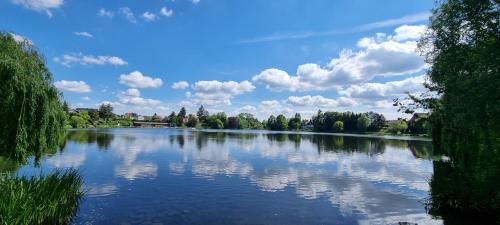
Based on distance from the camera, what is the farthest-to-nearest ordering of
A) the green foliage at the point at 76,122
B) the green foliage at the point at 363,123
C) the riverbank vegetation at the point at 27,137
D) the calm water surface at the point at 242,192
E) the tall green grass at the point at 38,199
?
the green foliage at the point at 363,123
the green foliage at the point at 76,122
the calm water surface at the point at 242,192
the riverbank vegetation at the point at 27,137
the tall green grass at the point at 38,199

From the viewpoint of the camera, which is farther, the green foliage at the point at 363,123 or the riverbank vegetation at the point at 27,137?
the green foliage at the point at 363,123

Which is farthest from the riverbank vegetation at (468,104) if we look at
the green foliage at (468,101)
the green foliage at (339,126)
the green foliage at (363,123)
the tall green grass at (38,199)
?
the green foliage at (339,126)

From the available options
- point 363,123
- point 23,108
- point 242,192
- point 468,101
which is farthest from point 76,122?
point 468,101

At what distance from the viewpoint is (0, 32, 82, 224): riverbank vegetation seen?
1334 centimetres

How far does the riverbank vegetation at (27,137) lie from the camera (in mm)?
13344

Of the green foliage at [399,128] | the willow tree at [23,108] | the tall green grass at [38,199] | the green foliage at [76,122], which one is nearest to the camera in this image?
the tall green grass at [38,199]

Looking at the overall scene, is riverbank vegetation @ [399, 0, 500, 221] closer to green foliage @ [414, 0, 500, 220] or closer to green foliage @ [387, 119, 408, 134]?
green foliage @ [414, 0, 500, 220]

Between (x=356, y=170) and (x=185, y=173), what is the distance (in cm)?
1858

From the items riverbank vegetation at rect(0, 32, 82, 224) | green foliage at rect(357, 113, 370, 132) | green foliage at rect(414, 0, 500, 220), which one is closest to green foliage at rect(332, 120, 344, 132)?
green foliage at rect(357, 113, 370, 132)

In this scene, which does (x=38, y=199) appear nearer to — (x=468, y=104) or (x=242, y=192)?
(x=242, y=192)

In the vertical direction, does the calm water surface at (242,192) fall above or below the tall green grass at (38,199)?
below

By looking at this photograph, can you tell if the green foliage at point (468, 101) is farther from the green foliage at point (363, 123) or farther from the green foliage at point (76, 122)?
the green foliage at point (363, 123)

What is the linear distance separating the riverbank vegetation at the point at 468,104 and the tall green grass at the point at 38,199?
55.6ft

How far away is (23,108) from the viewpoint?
49.3ft
